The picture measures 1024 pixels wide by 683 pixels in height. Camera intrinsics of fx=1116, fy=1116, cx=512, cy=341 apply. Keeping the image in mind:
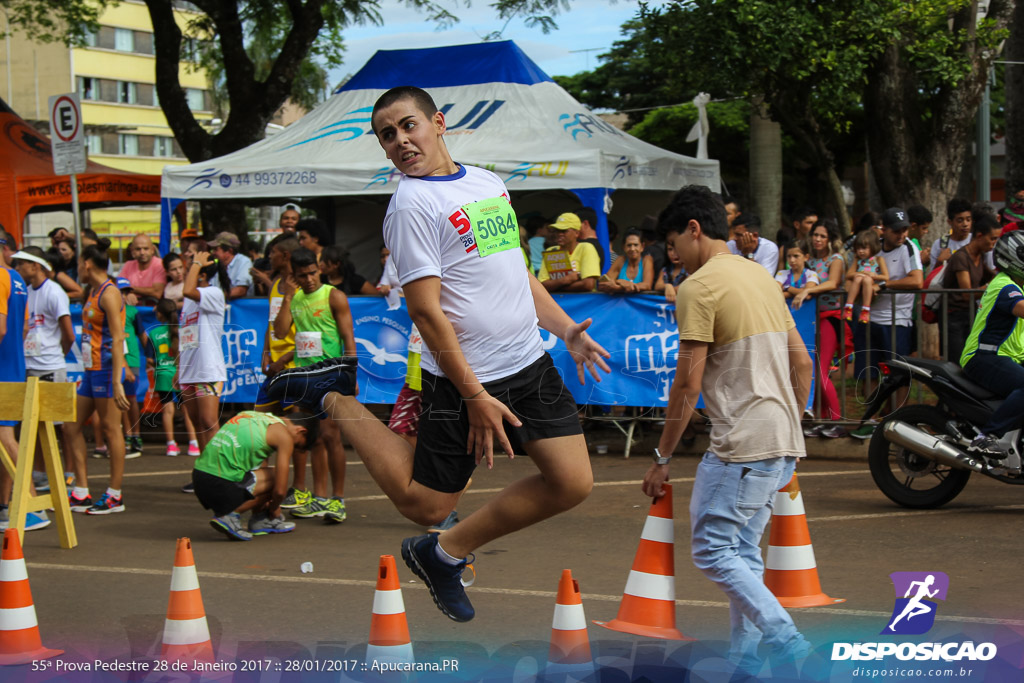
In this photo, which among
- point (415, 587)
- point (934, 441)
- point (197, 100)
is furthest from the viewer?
point (197, 100)

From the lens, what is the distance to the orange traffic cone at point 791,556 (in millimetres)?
5039

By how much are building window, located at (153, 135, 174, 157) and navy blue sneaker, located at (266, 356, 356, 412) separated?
58.8 m

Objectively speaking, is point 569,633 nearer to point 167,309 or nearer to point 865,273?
point 865,273

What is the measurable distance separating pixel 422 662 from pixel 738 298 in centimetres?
191

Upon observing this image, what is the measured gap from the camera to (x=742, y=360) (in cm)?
428

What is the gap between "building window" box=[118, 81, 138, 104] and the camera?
2368 inches

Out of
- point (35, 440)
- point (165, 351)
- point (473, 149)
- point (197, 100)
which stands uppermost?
point (197, 100)

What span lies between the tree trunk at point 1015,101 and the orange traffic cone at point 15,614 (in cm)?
1174

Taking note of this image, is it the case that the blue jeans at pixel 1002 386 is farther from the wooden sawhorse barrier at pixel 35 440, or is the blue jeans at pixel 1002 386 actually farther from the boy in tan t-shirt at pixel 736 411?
the wooden sawhorse barrier at pixel 35 440

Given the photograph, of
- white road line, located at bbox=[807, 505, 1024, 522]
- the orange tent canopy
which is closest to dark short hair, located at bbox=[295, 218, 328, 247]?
white road line, located at bbox=[807, 505, 1024, 522]

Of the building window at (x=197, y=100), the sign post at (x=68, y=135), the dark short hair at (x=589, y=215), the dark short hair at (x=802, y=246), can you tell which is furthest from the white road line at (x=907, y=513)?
the building window at (x=197, y=100)

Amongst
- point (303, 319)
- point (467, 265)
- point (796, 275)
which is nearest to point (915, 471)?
point (796, 275)

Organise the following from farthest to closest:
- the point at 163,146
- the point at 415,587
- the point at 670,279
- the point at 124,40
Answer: the point at 163,146, the point at 124,40, the point at 670,279, the point at 415,587

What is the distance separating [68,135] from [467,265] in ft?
29.6
